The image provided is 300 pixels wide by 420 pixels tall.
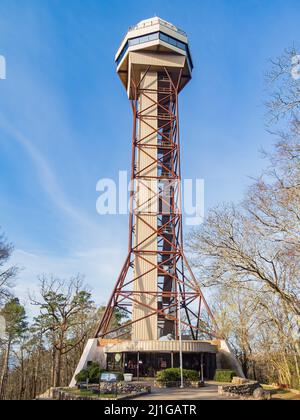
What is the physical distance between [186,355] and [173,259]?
7572 millimetres

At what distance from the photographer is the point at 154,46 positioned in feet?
99.1

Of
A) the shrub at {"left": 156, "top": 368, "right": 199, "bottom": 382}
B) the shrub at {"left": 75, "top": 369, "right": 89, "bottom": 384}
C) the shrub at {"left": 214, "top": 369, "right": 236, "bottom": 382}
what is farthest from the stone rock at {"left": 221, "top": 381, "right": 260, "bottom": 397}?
the shrub at {"left": 75, "top": 369, "right": 89, "bottom": 384}

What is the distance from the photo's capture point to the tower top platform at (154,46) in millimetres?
30297

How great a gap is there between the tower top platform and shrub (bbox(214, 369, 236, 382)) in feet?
80.8

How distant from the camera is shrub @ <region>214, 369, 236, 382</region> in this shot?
19078 millimetres

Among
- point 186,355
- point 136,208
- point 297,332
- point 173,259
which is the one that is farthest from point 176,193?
point 297,332

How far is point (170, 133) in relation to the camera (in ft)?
102

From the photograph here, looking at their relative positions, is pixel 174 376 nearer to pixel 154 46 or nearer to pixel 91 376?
pixel 91 376

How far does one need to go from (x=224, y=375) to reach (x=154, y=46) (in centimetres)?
2584

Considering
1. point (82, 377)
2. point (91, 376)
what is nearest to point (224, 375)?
point (91, 376)

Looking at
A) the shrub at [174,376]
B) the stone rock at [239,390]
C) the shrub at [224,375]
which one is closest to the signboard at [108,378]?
the stone rock at [239,390]

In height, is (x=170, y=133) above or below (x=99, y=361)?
above

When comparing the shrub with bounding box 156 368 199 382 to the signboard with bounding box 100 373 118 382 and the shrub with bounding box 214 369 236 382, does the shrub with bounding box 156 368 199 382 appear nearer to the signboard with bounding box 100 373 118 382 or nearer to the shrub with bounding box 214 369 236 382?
the shrub with bounding box 214 369 236 382
